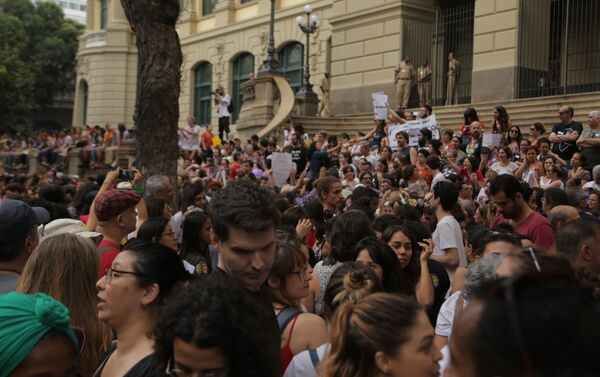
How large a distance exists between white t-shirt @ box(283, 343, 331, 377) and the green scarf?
106 cm

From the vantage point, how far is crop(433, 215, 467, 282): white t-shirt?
22.1 ft

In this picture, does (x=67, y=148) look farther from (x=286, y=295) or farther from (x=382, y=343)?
(x=382, y=343)

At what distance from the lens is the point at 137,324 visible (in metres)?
3.42

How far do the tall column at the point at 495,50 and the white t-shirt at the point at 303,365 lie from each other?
19.0 m

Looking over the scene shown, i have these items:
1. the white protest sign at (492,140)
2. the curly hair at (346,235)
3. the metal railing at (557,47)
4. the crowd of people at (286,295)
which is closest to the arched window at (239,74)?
the metal railing at (557,47)

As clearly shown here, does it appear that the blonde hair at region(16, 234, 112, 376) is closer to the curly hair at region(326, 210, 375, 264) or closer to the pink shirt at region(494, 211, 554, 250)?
the curly hair at region(326, 210, 375, 264)

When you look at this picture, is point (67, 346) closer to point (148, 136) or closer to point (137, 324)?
point (137, 324)

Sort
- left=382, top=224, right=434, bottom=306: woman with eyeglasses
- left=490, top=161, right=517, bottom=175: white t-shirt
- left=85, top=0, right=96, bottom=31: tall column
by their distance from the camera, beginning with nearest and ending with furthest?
left=382, top=224, right=434, bottom=306: woman with eyeglasses
left=490, top=161, right=517, bottom=175: white t-shirt
left=85, top=0, right=96, bottom=31: tall column

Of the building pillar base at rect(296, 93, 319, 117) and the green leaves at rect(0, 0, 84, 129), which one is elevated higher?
the green leaves at rect(0, 0, 84, 129)

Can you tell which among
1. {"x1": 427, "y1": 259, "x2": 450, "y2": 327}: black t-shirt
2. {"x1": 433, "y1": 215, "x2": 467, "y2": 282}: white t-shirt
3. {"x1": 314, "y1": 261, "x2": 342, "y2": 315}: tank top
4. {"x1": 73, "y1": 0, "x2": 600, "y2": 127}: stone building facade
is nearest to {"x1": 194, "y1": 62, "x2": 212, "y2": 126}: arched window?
{"x1": 73, "y1": 0, "x2": 600, "y2": 127}: stone building facade

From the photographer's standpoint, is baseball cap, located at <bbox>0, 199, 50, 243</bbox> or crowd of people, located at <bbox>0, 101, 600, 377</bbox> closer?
crowd of people, located at <bbox>0, 101, 600, 377</bbox>

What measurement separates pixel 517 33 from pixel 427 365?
65.6ft

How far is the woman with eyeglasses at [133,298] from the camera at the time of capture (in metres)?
3.35

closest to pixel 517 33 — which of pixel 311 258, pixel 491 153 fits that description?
pixel 491 153
